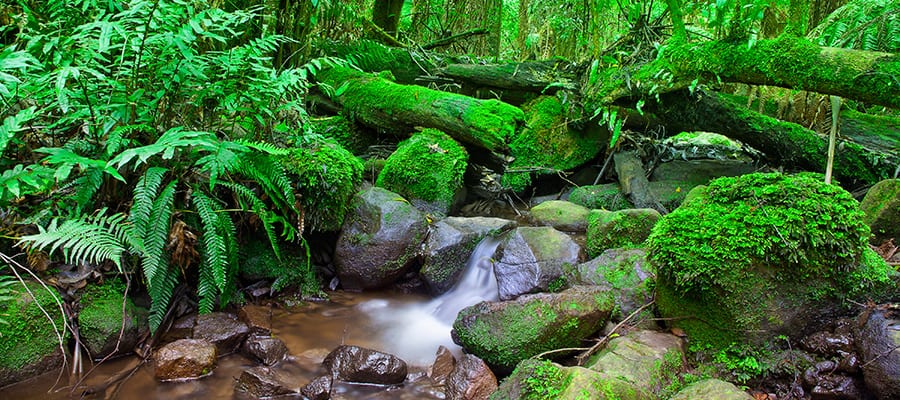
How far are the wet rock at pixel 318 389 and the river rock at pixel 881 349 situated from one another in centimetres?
282

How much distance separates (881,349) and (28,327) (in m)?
4.55

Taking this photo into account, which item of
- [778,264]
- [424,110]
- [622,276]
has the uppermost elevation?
[424,110]

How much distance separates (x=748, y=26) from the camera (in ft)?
15.6

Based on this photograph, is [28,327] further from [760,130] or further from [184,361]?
[760,130]

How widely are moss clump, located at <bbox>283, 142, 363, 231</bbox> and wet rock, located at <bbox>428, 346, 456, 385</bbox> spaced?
161 centimetres

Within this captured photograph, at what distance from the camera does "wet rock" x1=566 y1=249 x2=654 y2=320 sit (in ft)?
11.4

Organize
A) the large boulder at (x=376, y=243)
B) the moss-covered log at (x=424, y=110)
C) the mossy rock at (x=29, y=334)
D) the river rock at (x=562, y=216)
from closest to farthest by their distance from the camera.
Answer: the mossy rock at (x=29, y=334) → the large boulder at (x=376, y=243) → the river rock at (x=562, y=216) → the moss-covered log at (x=424, y=110)

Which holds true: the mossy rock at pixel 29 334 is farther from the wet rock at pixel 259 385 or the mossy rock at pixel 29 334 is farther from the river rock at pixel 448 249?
the river rock at pixel 448 249

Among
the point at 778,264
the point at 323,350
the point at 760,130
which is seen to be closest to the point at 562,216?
the point at 760,130

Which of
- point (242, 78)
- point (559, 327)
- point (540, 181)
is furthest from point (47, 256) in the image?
point (540, 181)

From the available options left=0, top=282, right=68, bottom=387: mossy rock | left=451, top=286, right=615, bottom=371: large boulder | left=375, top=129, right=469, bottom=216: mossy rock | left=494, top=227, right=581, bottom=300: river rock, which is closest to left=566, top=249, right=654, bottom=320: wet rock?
left=494, top=227, right=581, bottom=300: river rock

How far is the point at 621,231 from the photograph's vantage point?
4473mm

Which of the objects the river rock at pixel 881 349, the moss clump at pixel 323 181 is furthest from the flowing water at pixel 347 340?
the river rock at pixel 881 349

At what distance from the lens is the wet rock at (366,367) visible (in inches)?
123
